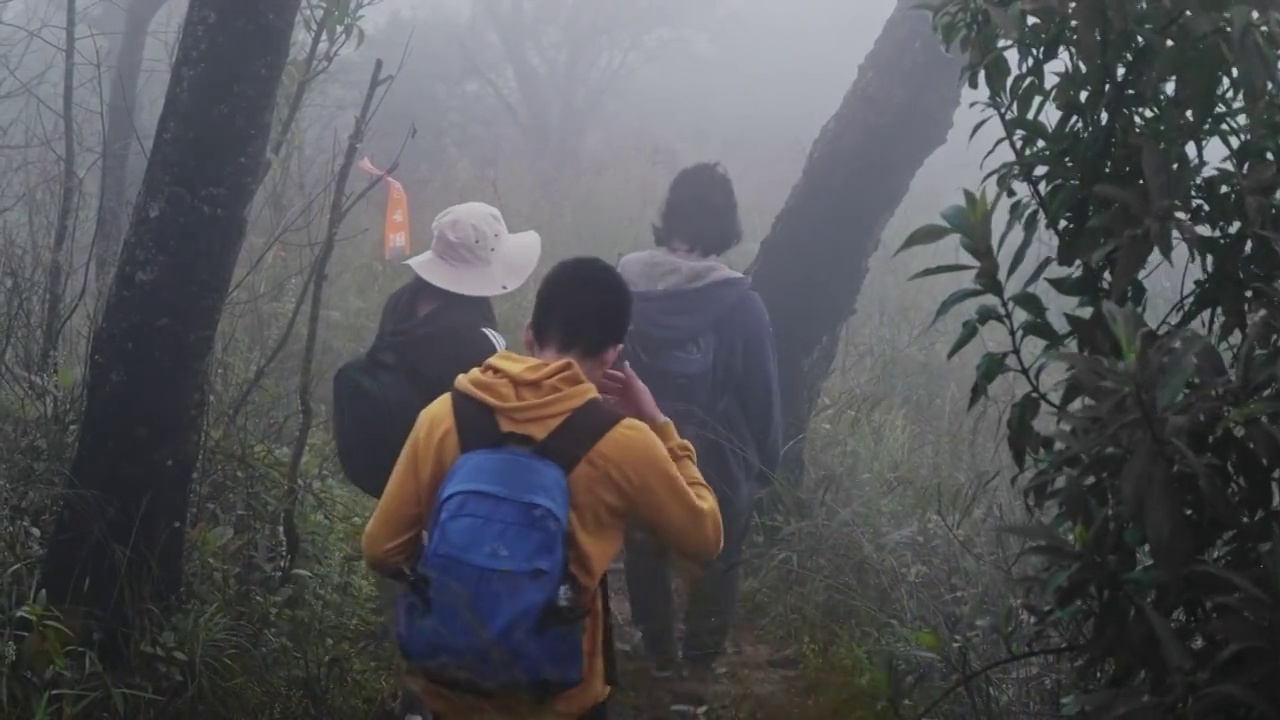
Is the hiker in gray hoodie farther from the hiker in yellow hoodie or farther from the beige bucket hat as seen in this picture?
the hiker in yellow hoodie

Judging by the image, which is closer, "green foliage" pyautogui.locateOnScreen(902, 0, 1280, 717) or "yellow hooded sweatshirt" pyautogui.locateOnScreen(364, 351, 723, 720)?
"green foliage" pyautogui.locateOnScreen(902, 0, 1280, 717)

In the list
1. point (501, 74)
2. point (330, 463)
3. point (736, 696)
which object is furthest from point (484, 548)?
point (501, 74)

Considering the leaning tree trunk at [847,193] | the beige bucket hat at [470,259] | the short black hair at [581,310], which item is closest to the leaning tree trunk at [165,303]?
the beige bucket hat at [470,259]

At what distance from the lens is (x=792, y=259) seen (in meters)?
5.80

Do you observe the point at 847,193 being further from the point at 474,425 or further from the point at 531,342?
the point at 474,425

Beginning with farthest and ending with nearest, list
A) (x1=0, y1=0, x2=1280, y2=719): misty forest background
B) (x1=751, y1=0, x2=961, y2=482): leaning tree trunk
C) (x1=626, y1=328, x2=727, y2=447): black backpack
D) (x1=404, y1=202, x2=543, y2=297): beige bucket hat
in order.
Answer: (x1=751, y1=0, x2=961, y2=482): leaning tree trunk, (x1=626, y1=328, x2=727, y2=447): black backpack, (x1=404, y1=202, x2=543, y2=297): beige bucket hat, (x1=0, y1=0, x2=1280, y2=719): misty forest background

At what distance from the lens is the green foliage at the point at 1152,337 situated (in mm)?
1804

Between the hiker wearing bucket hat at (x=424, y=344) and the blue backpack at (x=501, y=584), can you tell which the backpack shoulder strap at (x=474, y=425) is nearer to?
the blue backpack at (x=501, y=584)

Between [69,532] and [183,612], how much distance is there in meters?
0.41

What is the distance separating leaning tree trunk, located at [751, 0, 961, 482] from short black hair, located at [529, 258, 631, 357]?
347 cm

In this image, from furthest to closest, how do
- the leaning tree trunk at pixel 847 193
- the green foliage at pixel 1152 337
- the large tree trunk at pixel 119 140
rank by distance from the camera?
1. the leaning tree trunk at pixel 847 193
2. the large tree trunk at pixel 119 140
3. the green foliage at pixel 1152 337

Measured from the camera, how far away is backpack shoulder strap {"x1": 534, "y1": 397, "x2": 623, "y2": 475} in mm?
2070

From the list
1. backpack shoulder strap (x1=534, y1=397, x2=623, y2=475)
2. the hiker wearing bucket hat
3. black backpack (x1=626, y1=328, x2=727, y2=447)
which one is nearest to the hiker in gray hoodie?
black backpack (x1=626, y1=328, x2=727, y2=447)

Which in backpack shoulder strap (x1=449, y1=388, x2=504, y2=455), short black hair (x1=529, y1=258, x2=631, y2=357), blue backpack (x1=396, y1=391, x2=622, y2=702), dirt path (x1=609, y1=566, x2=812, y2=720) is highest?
short black hair (x1=529, y1=258, x2=631, y2=357)
